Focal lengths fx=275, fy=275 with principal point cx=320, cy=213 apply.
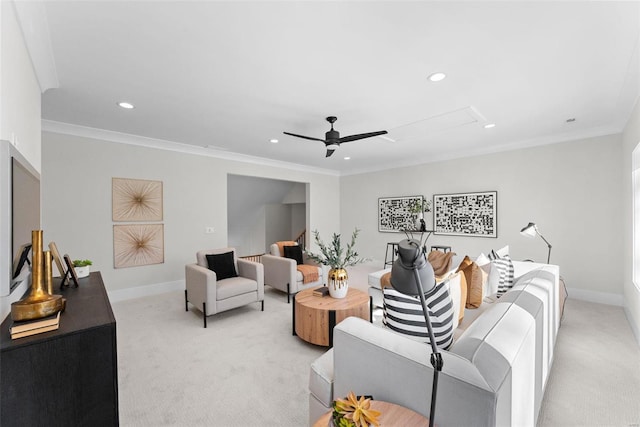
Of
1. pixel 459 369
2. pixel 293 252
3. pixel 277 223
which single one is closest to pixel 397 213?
pixel 293 252

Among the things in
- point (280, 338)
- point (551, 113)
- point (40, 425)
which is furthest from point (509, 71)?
point (40, 425)

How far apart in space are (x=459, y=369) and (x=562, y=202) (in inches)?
183

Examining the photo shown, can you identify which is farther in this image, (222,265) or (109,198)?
(109,198)

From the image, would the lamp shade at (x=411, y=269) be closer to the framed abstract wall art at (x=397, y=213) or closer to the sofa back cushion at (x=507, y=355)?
the sofa back cushion at (x=507, y=355)

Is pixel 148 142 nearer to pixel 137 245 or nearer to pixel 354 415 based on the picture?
pixel 137 245

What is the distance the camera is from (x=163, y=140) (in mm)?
4504

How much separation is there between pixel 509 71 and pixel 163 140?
4702mm

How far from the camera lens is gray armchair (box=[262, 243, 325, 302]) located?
420 cm

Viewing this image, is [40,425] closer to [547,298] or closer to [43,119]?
[547,298]

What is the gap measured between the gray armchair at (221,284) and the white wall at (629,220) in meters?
4.21

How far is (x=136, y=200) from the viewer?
4336 mm

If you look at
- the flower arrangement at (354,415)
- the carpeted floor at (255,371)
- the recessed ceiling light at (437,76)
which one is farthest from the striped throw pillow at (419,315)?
the recessed ceiling light at (437,76)

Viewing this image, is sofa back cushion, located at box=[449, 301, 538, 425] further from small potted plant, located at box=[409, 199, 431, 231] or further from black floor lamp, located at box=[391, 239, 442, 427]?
small potted plant, located at box=[409, 199, 431, 231]

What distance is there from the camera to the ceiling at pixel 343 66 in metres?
1.70
